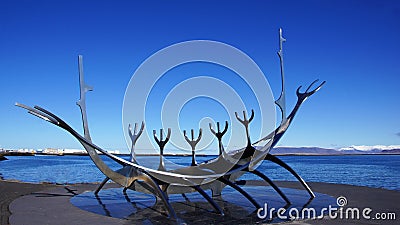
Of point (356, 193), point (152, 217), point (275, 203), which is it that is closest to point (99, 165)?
point (152, 217)

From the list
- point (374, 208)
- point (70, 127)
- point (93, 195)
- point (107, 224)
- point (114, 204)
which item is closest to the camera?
point (107, 224)

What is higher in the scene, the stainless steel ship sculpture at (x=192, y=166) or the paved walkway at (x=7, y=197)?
the stainless steel ship sculpture at (x=192, y=166)

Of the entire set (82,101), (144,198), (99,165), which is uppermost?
(82,101)

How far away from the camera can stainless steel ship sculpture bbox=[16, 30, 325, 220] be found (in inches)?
470

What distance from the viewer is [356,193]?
1692cm

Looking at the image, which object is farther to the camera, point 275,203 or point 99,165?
point 275,203

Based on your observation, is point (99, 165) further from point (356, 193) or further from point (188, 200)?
point (356, 193)

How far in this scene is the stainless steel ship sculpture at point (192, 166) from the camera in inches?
470

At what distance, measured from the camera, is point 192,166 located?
570 inches

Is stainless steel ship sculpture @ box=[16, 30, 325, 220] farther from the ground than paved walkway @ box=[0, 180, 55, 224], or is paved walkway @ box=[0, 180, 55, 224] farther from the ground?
stainless steel ship sculpture @ box=[16, 30, 325, 220]

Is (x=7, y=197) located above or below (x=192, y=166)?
below

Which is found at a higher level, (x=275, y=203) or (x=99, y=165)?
(x=99, y=165)

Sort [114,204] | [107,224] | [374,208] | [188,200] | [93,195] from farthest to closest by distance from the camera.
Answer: [93,195] → [188,200] → [114,204] → [374,208] → [107,224]

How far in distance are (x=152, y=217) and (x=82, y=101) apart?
16.0ft
